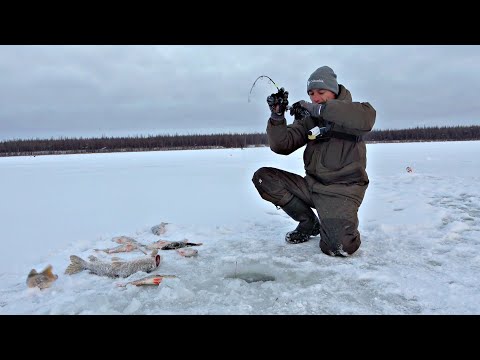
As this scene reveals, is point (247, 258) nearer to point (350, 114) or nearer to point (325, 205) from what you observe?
point (325, 205)

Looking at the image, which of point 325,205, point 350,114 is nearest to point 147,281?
point 325,205

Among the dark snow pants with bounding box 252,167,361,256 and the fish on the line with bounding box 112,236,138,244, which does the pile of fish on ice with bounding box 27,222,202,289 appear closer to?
the fish on the line with bounding box 112,236,138,244

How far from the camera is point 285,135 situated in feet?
12.2

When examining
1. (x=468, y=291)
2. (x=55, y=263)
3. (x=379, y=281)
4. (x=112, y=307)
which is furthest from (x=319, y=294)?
(x=55, y=263)

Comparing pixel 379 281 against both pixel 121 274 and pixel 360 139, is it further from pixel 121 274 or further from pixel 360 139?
pixel 121 274

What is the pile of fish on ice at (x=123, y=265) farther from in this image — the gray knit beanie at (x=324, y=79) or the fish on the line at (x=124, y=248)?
the gray knit beanie at (x=324, y=79)

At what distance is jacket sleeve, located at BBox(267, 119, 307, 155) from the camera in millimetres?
3672

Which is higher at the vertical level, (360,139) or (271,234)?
(360,139)

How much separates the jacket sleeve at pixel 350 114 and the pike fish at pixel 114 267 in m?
1.89

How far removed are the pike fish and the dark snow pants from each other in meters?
1.44

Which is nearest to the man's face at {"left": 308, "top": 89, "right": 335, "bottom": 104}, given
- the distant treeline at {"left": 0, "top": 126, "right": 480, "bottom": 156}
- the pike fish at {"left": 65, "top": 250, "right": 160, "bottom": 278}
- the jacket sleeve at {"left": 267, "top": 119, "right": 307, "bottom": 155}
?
the jacket sleeve at {"left": 267, "top": 119, "right": 307, "bottom": 155}

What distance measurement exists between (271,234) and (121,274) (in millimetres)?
1731

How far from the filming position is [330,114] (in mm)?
3170

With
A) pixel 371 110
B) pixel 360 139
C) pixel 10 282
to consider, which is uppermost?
pixel 371 110
